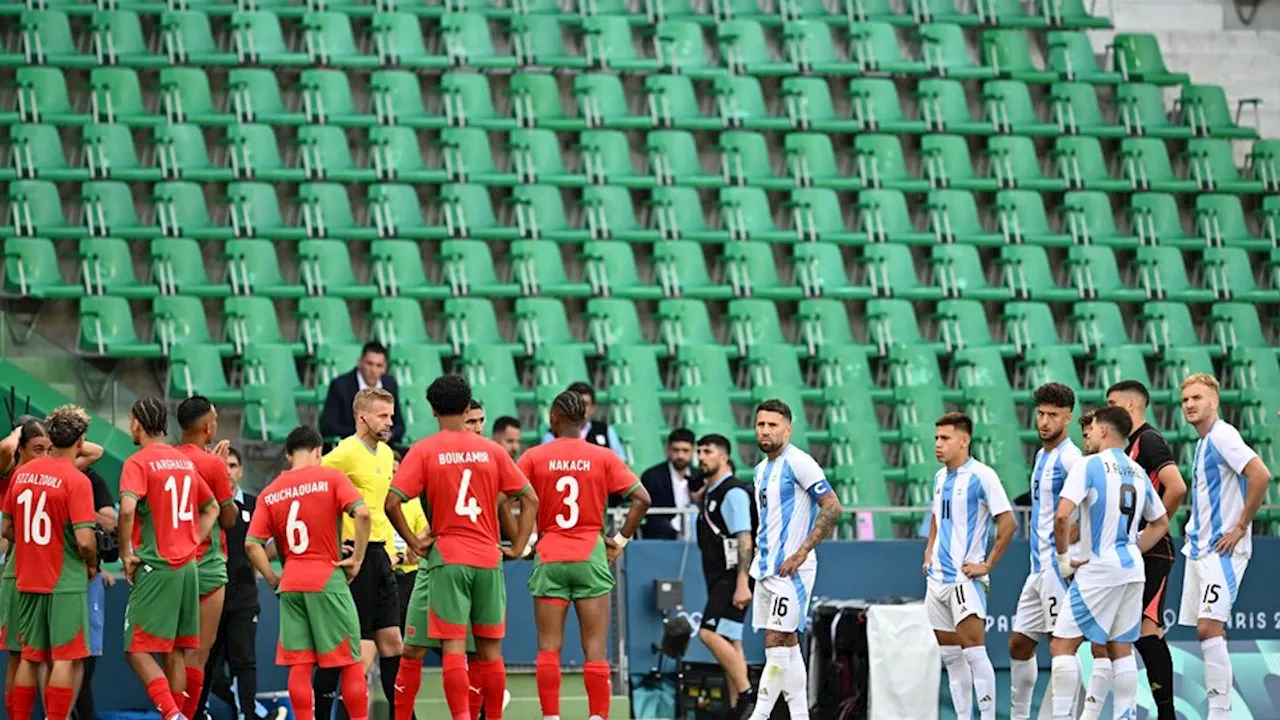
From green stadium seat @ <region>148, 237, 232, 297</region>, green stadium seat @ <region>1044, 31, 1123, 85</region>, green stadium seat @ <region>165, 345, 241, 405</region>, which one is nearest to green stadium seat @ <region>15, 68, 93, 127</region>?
green stadium seat @ <region>148, 237, 232, 297</region>

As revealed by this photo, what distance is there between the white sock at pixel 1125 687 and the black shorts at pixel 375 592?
160 inches

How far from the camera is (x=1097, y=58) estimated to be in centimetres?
2156

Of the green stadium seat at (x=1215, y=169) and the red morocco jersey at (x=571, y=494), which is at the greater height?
the green stadium seat at (x=1215, y=169)

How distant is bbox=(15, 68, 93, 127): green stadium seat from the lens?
17562 mm

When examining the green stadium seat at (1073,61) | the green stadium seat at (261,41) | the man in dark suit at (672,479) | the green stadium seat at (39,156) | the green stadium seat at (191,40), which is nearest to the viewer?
the man in dark suit at (672,479)

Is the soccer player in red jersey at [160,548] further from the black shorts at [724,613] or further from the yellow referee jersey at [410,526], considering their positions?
the black shorts at [724,613]

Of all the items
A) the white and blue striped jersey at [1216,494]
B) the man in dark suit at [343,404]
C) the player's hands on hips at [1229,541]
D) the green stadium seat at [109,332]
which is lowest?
the player's hands on hips at [1229,541]

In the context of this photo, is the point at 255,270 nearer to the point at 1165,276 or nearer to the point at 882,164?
the point at 882,164

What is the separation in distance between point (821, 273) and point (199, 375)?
5.97 meters

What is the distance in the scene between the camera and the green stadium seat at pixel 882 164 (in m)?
19.4

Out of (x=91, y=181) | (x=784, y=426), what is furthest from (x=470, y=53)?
(x=784, y=426)

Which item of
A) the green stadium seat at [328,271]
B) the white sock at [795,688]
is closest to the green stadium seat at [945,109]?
the green stadium seat at [328,271]

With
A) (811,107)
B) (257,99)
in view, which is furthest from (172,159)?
(811,107)

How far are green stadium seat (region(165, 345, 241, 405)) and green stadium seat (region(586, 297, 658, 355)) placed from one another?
3.30m
